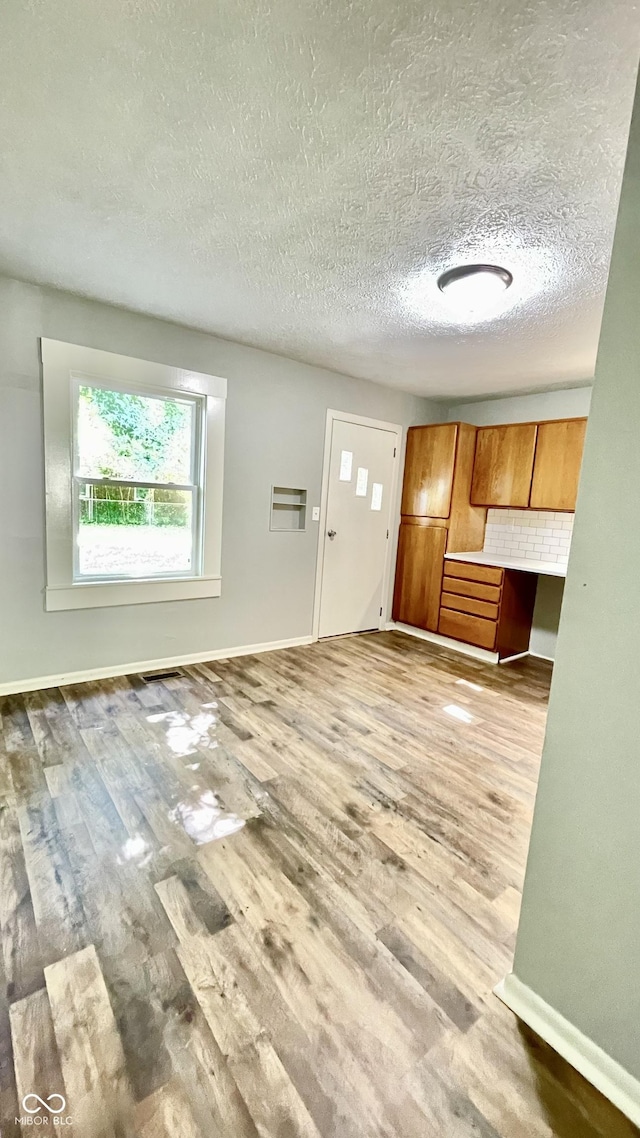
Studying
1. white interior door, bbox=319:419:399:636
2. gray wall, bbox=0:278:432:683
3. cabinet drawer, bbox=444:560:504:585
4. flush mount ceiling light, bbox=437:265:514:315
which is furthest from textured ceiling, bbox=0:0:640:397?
cabinet drawer, bbox=444:560:504:585

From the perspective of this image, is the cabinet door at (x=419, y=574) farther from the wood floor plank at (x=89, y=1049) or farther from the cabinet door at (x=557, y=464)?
the wood floor plank at (x=89, y=1049)

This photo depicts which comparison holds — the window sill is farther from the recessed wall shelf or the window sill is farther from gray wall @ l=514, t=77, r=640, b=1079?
gray wall @ l=514, t=77, r=640, b=1079

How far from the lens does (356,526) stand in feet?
14.0

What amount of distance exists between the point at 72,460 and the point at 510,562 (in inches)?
139

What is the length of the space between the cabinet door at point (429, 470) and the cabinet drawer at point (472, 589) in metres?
0.59

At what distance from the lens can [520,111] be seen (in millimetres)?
1238

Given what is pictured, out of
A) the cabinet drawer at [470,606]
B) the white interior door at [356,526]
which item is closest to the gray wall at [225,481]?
the white interior door at [356,526]

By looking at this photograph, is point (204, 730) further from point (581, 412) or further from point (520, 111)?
point (581, 412)

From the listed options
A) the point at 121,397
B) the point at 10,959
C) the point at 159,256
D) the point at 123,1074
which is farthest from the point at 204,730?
the point at 159,256

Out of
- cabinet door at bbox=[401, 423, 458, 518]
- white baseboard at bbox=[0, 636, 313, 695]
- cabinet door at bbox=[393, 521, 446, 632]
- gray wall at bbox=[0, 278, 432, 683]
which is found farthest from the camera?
cabinet door at bbox=[393, 521, 446, 632]

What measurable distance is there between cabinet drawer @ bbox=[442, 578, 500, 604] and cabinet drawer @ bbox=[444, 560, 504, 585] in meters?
0.03

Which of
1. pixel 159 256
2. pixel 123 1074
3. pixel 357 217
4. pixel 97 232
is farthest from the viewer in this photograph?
pixel 159 256

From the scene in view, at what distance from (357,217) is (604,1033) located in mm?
2594

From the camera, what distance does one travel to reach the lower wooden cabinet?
3.81m
